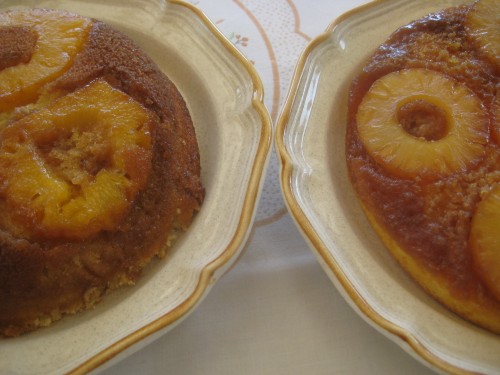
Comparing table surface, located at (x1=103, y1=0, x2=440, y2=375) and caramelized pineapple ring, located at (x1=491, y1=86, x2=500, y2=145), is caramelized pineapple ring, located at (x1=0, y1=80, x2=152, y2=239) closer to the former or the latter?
table surface, located at (x1=103, y1=0, x2=440, y2=375)

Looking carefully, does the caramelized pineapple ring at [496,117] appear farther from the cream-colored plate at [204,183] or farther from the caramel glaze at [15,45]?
the caramel glaze at [15,45]

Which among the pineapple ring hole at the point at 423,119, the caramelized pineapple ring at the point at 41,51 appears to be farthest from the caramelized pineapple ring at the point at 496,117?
the caramelized pineapple ring at the point at 41,51

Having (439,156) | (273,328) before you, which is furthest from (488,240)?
(273,328)

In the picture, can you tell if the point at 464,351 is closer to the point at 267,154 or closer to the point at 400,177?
the point at 400,177

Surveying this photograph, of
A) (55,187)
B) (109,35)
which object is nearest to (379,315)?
(55,187)

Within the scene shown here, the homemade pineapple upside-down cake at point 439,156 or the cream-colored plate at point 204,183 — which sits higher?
the homemade pineapple upside-down cake at point 439,156

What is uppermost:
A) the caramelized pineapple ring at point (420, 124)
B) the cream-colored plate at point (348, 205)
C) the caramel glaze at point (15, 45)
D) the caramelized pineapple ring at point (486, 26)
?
the caramelized pineapple ring at point (486, 26)
